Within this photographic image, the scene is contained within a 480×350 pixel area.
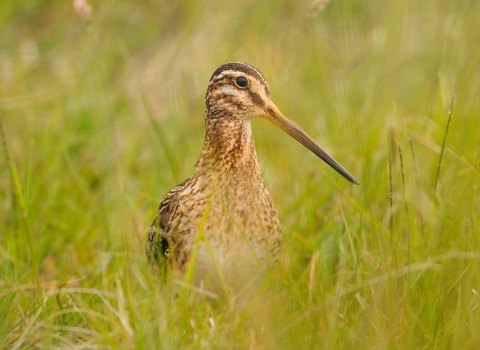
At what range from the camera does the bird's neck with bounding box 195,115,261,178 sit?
426cm

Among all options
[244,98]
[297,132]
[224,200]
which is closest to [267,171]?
[297,132]

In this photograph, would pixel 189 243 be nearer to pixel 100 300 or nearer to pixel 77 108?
pixel 100 300

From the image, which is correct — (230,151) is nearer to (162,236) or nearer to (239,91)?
(239,91)

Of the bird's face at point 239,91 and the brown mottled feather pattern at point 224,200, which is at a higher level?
→ the bird's face at point 239,91

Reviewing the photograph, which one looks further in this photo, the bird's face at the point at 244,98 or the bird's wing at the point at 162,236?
the bird's face at the point at 244,98

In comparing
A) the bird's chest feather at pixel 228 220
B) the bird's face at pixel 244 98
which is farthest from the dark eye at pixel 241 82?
the bird's chest feather at pixel 228 220

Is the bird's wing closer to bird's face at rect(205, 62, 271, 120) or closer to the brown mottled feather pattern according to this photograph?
the brown mottled feather pattern

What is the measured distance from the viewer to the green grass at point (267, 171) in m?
3.43

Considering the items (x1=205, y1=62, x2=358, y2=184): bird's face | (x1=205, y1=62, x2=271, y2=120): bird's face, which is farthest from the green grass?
(x1=205, y1=62, x2=271, y2=120): bird's face

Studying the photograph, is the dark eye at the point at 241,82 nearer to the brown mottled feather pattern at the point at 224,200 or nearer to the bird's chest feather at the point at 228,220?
the brown mottled feather pattern at the point at 224,200

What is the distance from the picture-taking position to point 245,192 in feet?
13.7

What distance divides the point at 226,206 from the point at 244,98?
0.55 m

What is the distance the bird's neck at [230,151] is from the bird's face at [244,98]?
45mm

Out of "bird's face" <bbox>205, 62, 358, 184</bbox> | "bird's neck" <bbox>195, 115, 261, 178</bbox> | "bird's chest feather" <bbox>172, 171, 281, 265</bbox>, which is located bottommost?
"bird's chest feather" <bbox>172, 171, 281, 265</bbox>
